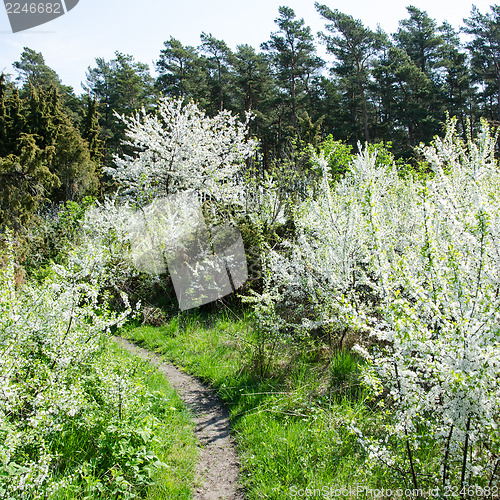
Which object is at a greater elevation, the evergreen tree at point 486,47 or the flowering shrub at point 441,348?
the evergreen tree at point 486,47

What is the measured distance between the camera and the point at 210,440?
360cm

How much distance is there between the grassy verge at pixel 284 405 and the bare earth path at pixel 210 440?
11 cm

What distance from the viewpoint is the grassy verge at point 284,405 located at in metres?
2.85

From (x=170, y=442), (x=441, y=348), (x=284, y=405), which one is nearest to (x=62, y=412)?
(x=170, y=442)

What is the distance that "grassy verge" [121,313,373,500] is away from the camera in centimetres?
285

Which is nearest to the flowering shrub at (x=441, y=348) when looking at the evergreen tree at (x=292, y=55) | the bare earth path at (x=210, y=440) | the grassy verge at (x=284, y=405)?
the grassy verge at (x=284, y=405)

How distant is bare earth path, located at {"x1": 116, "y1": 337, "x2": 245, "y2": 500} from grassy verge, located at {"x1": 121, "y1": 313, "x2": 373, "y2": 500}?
0.37ft

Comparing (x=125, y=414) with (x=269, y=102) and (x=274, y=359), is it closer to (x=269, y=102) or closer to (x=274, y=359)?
(x=274, y=359)

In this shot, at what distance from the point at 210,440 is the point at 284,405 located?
0.81 metres

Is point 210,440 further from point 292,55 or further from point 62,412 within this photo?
point 292,55

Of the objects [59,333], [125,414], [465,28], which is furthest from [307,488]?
[465,28]

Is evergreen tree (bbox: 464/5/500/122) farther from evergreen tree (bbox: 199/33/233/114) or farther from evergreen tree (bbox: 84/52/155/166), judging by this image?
evergreen tree (bbox: 84/52/155/166)

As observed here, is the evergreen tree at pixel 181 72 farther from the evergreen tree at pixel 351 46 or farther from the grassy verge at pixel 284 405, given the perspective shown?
the grassy verge at pixel 284 405

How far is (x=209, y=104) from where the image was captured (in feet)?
101
